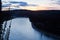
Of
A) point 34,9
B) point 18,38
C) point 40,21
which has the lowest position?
point 18,38

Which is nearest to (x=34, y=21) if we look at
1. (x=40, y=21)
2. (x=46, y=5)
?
(x=40, y=21)

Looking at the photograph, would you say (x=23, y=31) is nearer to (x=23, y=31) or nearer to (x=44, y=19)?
(x=23, y=31)

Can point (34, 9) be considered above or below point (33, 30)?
above

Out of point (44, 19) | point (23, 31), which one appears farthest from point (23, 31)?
point (44, 19)

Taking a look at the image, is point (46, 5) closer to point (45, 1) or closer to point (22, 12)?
point (45, 1)

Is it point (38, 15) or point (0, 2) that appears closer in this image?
point (0, 2)

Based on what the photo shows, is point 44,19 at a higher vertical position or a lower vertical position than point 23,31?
higher

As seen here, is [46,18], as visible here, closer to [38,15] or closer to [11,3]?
[38,15]

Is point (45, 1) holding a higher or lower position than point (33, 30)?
higher

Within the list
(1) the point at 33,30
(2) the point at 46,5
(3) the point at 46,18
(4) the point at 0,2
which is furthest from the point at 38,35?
(4) the point at 0,2
